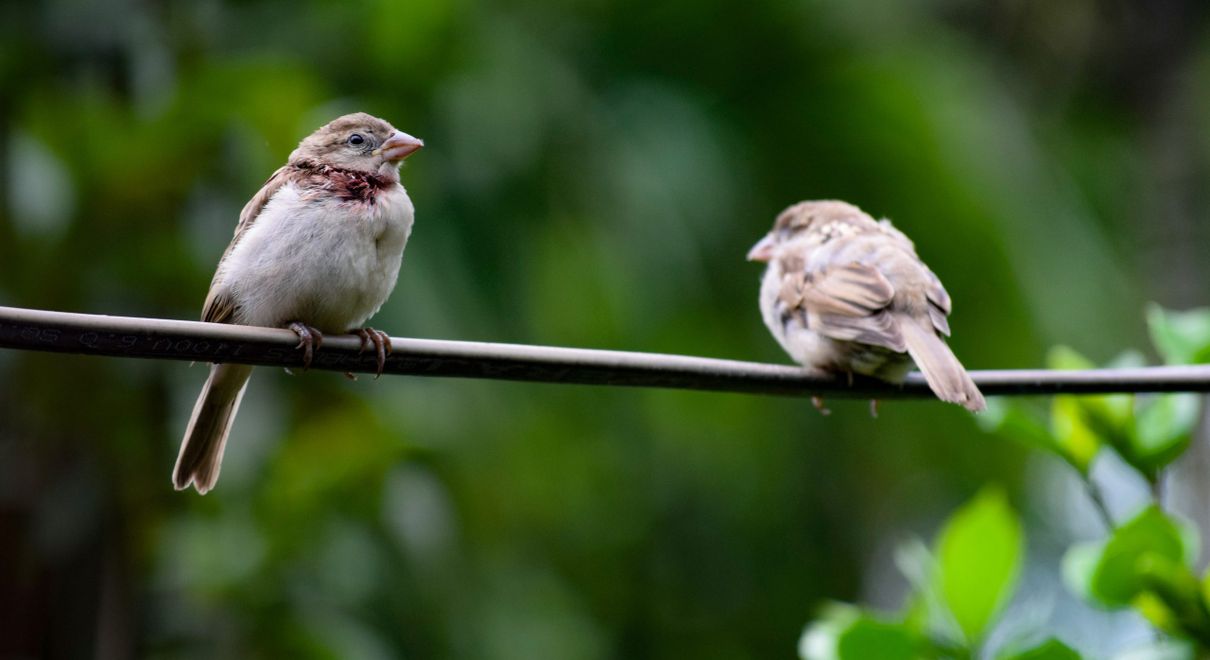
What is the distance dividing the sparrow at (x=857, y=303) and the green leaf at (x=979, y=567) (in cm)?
46

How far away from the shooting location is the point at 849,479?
930 cm

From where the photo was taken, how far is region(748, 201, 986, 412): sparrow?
→ 159 inches

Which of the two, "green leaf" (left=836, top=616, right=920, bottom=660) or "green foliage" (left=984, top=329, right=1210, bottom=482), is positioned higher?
"green foliage" (left=984, top=329, right=1210, bottom=482)

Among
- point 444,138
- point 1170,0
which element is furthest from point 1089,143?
point 444,138

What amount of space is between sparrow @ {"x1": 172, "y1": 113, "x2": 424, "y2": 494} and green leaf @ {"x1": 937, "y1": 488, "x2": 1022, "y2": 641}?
156 centimetres

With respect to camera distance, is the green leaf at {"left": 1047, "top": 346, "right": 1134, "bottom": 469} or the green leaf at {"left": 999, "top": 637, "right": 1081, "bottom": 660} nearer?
the green leaf at {"left": 999, "top": 637, "right": 1081, "bottom": 660}

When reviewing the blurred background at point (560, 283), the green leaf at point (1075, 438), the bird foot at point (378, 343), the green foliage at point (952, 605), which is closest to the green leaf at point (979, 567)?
the green foliage at point (952, 605)

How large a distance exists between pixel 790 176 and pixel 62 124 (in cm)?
412

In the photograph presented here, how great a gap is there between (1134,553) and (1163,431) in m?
0.40

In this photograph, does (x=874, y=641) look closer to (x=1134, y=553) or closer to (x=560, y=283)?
(x=1134, y=553)

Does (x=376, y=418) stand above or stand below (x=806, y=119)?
below

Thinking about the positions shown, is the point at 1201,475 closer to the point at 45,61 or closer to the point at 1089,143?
the point at 1089,143

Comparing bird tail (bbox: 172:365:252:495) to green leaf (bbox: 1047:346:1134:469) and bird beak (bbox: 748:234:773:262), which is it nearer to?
bird beak (bbox: 748:234:773:262)

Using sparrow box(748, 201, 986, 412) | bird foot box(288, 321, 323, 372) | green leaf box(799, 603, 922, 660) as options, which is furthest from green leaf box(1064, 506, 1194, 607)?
bird foot box(288, 321, 323, 372)
